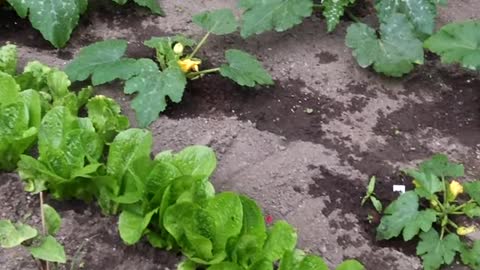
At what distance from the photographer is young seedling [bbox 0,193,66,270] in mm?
2299

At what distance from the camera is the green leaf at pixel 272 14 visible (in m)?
3.45

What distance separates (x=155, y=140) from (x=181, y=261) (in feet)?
2.07

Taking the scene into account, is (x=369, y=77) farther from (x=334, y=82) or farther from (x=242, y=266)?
(x=242, y=266)

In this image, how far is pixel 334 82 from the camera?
11.5 ft

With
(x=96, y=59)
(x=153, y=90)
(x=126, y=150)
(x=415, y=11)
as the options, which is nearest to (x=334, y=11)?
(x=415, y=11)

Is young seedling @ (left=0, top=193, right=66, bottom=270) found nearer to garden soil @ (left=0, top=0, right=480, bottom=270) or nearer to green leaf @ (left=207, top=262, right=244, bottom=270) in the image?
garden soil @ (left=0, top=0, right=480, bottom=270)

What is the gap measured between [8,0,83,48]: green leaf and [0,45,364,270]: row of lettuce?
53 cm

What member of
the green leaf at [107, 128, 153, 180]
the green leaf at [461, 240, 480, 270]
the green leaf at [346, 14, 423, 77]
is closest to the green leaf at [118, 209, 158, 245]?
the green leaf at [107, 128, 153, 180]

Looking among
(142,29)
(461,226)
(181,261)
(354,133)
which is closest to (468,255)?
(461,226)

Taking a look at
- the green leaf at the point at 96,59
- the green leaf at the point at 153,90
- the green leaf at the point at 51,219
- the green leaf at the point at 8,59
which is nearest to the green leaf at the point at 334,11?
the green leaf at the point at 153,90

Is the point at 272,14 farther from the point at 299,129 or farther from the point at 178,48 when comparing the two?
the point at 299,129

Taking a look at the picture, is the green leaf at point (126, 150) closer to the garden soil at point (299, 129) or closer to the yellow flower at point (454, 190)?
the garden soil at point (299, 129)

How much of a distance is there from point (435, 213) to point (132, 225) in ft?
3.37

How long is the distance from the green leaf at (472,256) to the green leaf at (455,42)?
913 millimetres
